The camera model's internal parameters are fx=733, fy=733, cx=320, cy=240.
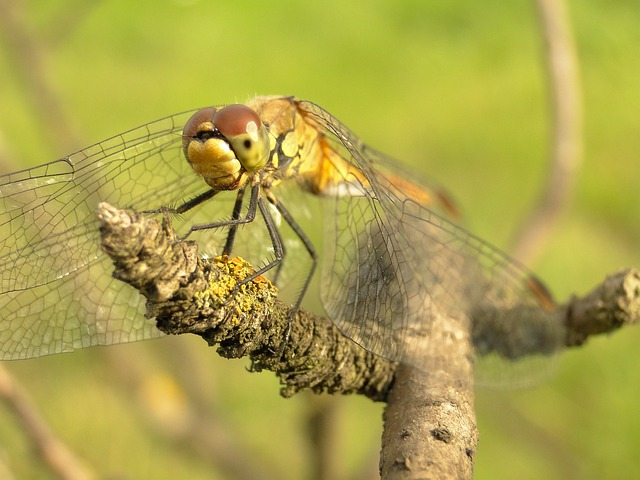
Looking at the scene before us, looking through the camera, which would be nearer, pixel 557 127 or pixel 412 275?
pixel 412 275

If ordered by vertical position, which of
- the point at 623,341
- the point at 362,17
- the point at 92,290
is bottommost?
the point at 92,290

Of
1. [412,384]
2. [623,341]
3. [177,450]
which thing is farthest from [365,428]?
[412,384]

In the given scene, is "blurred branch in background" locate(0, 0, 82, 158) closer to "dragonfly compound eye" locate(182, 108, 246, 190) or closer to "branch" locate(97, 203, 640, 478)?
"dragonfly compound eye" locate(182, 108, 246, 190)

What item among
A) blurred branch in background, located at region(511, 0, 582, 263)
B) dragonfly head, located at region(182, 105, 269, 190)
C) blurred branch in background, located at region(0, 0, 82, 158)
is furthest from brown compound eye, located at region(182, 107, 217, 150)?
blurred branch in background, located at region(0, 0, 82, 158)

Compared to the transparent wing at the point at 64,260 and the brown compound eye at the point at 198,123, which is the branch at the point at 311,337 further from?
the transparent wing at the point at 64,260

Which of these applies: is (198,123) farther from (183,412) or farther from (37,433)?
(183,412)

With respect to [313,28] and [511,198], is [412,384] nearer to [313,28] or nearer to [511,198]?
[511,198]

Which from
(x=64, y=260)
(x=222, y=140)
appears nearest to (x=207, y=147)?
(x=222, y=140)
